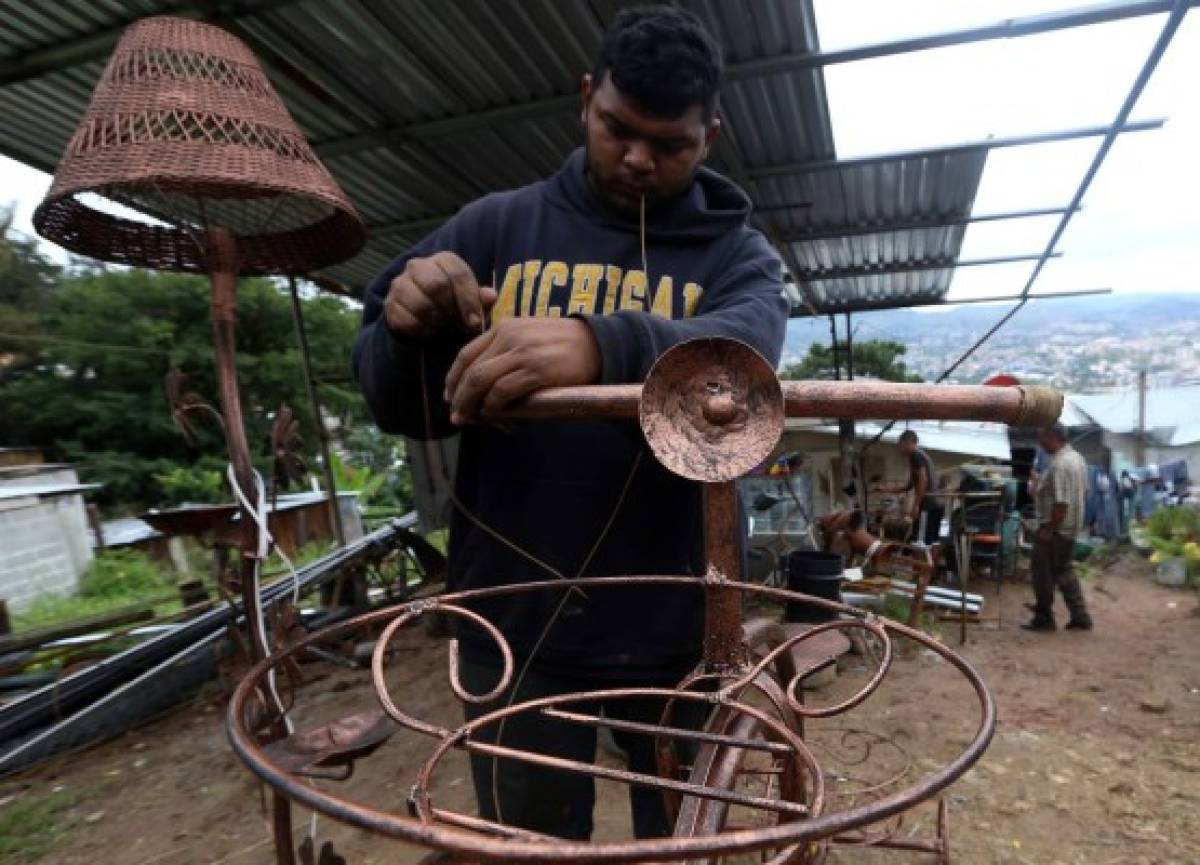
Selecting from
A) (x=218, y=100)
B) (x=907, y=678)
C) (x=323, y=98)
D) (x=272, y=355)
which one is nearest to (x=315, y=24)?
(x=323, y=98)

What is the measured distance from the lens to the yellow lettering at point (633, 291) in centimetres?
112

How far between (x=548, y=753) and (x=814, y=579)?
2216mm

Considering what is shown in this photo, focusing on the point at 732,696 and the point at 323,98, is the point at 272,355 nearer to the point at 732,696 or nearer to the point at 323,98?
the point at 323,98

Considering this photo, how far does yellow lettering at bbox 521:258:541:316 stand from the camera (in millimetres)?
1137

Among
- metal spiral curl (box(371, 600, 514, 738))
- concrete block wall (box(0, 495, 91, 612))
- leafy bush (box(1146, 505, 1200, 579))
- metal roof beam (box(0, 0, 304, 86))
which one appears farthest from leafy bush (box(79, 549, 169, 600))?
leafy bush (box(1146, 505, 1200, 579))

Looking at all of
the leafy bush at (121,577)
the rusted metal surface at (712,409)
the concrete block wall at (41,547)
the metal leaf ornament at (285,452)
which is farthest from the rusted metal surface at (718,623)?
the concrete block wall at (41,547)

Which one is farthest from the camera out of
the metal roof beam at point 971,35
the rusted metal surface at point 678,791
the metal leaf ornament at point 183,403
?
the metal roof beam at point 971,35

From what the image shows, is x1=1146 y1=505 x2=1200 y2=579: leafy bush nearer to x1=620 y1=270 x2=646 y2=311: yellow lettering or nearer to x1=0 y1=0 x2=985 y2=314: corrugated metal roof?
x1=0 y1=0 x2=985 y2=314: corrugated metal roof

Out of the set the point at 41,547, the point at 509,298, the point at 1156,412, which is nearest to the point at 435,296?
the point at 509,298

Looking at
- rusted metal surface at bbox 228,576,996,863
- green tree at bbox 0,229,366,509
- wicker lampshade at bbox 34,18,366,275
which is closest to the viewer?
rusted metal surface at bbox 228,576,996,863

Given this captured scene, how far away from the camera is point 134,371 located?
46.5 ft

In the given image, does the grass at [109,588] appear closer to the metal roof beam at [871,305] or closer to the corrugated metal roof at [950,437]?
the metal roof beam at [871,305]

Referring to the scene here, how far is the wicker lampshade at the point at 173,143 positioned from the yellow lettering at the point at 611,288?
2.27ft

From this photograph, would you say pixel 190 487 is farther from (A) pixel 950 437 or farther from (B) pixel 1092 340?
(B) pixel 1092 340
